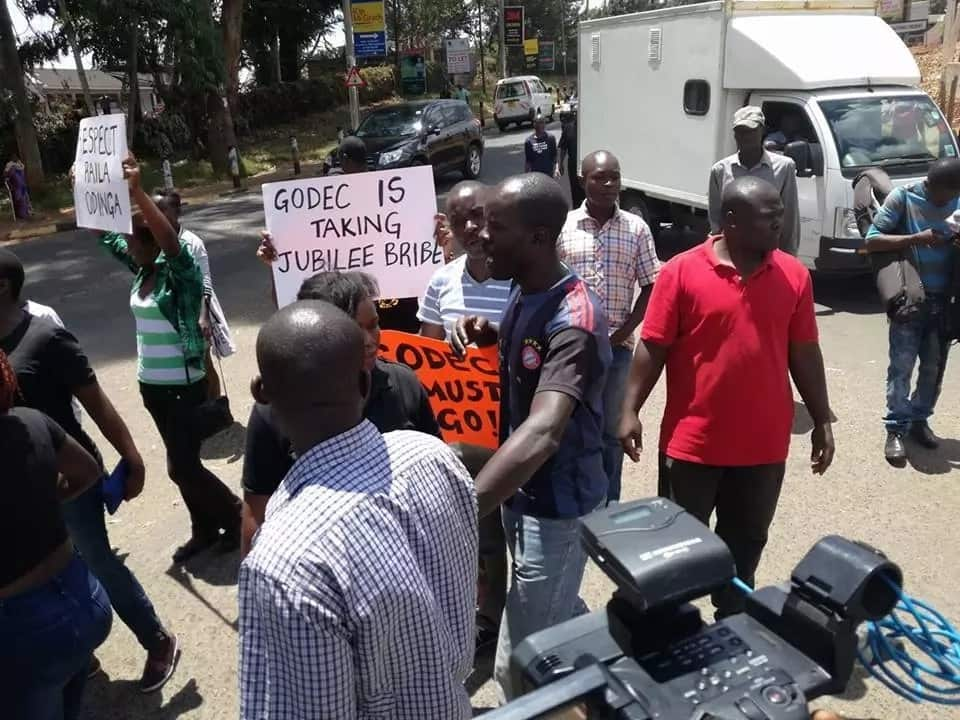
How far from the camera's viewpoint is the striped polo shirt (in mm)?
3248

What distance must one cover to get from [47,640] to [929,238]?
183 inches

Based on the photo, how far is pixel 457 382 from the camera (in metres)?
3.18

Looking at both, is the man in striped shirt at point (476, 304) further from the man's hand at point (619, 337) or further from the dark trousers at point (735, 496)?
the man's hand at point (619, 337)

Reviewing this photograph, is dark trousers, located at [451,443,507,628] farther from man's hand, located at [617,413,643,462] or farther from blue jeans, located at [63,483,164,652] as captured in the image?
blue jeans, located at [63,483,164,652]

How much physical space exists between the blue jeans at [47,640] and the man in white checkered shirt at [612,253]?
8.05 feet

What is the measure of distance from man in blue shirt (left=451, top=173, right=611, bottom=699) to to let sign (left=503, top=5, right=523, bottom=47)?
43788mm

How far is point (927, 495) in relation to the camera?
4426mm

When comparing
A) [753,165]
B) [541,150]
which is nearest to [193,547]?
[753,165]

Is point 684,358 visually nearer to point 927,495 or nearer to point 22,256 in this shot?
point 927,495

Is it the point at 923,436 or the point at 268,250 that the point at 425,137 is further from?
the point at 268,250

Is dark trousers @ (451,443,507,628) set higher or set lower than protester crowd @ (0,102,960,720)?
lower

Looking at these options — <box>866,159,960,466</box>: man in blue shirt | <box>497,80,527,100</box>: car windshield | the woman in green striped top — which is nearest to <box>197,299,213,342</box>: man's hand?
the woman in green striped top

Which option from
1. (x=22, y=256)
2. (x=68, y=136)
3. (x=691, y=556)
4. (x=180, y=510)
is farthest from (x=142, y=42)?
(x=691, y=556)

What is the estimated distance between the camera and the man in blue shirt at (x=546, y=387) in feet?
7.26
